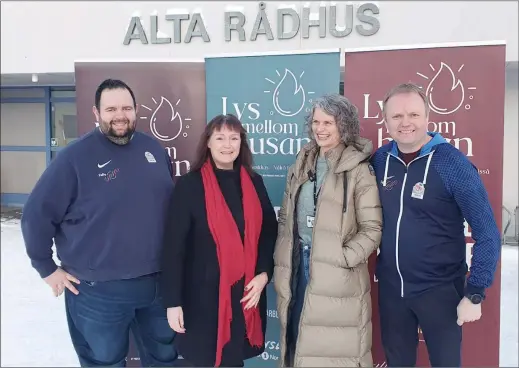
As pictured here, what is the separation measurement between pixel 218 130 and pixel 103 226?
59 centimetres

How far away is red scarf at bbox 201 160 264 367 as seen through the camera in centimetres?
164

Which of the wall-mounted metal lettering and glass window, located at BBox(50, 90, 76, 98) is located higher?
the wall-mounted metal lettering

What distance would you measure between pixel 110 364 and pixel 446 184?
1.55 m

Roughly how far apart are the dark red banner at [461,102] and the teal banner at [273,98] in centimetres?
18

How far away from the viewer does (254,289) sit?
1.71 meters

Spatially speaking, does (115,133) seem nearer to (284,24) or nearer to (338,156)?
(338,156)

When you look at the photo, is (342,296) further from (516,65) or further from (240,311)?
(516,65)

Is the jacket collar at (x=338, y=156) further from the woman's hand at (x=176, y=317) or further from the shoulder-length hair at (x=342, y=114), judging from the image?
the woman's hand at (x=176, y=317)

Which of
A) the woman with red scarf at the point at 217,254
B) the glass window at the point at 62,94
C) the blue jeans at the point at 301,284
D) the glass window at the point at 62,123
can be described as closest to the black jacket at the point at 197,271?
the woman with red scarf at the point at 217,254

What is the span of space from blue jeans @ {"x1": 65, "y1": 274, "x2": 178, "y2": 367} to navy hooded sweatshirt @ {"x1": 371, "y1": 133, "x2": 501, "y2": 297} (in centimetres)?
100

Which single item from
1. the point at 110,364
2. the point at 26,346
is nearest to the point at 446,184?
the point at 110,364

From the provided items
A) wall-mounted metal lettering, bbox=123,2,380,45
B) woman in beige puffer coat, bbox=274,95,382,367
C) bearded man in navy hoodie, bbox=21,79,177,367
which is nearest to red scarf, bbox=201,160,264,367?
woman in beige puffer coat, bbox=274,95,382,367

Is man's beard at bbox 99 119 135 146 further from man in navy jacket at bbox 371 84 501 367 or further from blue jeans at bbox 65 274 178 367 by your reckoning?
man in navy jacket at bbox 371 84 501 367

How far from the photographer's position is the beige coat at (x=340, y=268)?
5.39 ft
